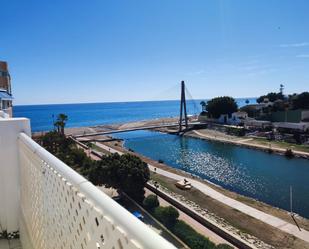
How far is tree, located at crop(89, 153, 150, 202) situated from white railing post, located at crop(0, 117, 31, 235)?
12986 millimetres

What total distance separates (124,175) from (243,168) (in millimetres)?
16736

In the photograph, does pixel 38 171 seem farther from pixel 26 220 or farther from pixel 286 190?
pixel 286 190

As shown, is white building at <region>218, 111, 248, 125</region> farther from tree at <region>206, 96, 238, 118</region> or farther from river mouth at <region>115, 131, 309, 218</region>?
river mouth at <region>115, 131, 309, 218</region>

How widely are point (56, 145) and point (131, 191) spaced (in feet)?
50.0

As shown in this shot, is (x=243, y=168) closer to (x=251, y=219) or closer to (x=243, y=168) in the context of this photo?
(x=243, y=168)

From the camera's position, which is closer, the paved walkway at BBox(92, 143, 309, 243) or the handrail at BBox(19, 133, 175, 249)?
the handrail at BBox(19, 133, 175, 249)

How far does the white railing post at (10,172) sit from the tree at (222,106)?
2258 inches

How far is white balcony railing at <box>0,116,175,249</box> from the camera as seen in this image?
1.27 metres

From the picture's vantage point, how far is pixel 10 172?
4.20m

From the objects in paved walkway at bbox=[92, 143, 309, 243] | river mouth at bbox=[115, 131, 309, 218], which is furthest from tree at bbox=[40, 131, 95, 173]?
river mouth at bbox=[115, 131, 309, 218]

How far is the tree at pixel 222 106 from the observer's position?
5900 cm

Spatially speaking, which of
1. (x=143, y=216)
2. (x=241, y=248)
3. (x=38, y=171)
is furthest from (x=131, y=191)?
(x=38, y=171)

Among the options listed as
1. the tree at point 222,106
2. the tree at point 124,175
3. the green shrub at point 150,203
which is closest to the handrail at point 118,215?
the green shrub at point 150,203

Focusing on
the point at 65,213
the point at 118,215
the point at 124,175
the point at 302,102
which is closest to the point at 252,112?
the point at 302,102
